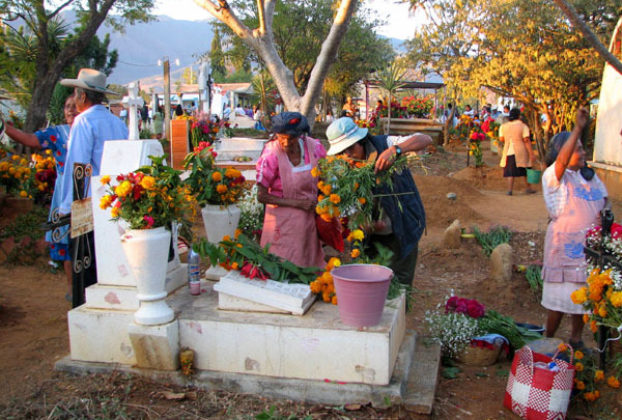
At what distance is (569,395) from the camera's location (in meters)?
3.21

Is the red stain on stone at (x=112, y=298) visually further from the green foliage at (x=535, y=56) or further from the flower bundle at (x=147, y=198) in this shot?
the green foliage at (x=535, y=56)

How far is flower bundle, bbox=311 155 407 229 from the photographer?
144 inches

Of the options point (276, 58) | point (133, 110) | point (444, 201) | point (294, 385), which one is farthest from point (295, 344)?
point (444, 201)

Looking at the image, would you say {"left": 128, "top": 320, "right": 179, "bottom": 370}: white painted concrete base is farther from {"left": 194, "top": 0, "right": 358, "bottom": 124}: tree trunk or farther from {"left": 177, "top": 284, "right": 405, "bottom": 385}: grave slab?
{"left": 194, "top": 0, "right": 358, "bottom": 124}: tree trunk

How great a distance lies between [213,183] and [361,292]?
6.01 feet

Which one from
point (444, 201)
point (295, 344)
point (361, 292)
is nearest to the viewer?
point (361, 292)

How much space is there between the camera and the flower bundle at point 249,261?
357 cm

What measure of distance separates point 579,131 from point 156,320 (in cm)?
287

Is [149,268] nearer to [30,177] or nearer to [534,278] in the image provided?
[534,278]

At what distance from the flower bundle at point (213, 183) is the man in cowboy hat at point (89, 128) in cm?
63

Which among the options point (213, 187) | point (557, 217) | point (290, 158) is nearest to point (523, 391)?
point (557, 217)

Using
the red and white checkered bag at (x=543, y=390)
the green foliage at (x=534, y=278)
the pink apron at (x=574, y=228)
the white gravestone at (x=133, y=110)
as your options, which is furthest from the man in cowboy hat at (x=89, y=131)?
the green foliage at (x=534, y=278)

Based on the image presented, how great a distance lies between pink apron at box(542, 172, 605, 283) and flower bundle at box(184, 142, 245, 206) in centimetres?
238

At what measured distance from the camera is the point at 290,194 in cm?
409
